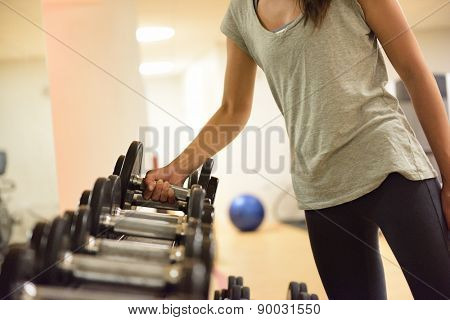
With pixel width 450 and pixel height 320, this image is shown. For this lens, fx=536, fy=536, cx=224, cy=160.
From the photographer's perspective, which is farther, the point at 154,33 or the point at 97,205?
the point at 154,33

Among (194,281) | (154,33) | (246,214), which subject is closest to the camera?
(194,281)

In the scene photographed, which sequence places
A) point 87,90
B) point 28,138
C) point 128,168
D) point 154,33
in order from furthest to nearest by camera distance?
point 154,33, point 28,138, point 87,90, point 128,168

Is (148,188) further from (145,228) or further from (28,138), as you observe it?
(28,138)

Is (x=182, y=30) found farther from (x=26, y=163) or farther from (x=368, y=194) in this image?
(x=368, y=194)

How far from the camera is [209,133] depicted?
91 centimetres

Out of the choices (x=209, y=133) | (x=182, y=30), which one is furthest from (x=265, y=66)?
(x=182, y=30)

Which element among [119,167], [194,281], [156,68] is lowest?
[194,281]

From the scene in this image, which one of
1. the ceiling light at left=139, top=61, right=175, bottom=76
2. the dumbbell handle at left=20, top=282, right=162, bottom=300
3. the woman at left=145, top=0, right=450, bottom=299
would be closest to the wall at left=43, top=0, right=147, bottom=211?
the woman at left=145, top=0, right=450, bottom=299

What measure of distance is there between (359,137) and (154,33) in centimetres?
434

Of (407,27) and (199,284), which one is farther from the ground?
(407,27)

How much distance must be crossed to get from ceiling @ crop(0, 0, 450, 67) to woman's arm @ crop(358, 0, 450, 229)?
1.88 meters

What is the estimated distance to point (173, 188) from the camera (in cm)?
80

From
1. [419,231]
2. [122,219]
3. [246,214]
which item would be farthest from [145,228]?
[246,214]
